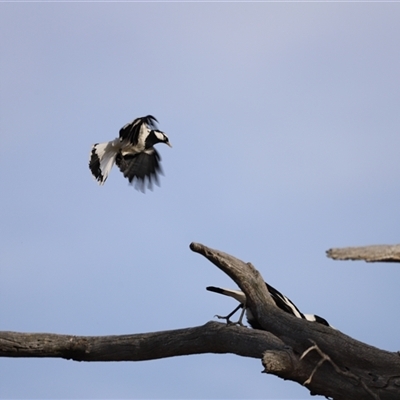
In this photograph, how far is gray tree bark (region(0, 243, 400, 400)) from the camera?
4.65 metres

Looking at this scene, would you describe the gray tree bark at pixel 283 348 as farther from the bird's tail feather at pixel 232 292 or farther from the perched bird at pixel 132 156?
the perched bird at pixel 132 156

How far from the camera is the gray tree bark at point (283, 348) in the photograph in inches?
183

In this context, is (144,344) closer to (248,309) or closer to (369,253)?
(248,309)

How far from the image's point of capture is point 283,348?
4.76 m

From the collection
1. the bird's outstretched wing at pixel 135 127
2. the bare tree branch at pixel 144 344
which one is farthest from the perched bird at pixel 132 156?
the bare tree branch at pixel 144 344

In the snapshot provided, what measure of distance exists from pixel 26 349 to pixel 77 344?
1.15 ft

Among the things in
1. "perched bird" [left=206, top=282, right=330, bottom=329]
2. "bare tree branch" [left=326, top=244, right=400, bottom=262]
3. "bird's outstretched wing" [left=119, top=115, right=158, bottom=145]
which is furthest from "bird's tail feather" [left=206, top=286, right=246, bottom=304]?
"bird's outstretched wing" [left=119, top=115, right=158, bottom=145]

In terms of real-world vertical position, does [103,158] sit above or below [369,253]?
above

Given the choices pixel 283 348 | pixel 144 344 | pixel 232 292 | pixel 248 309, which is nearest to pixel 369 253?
pixel 283 348

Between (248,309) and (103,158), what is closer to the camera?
(248,309)

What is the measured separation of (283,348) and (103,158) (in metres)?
3.88

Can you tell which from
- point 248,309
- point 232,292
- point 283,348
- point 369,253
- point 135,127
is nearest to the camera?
point 369,253

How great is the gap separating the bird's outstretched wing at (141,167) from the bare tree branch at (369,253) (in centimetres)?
457

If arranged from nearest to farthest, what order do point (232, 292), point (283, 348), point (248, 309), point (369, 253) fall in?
point (369, 253) → point (283, 348) → point (248, 309) → point (232, 292)
